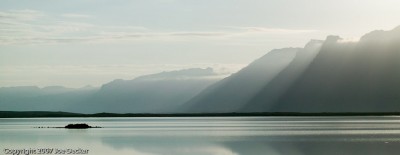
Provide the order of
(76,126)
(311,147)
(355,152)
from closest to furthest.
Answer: (355,152) → (311,147) → (76,126)

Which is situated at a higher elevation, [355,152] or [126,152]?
[126,152]

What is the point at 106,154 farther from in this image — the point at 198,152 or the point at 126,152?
the point at 198,152

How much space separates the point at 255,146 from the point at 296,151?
8.38 meters

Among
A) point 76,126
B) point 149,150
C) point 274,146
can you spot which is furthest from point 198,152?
point 76,126

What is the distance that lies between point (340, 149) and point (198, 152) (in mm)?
12411

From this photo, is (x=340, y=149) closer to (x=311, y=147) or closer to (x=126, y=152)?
(x=311, y=147)

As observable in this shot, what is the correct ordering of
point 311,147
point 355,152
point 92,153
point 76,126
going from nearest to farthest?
point 355,152 → point 92,153 → point 311,147 → point 76,126

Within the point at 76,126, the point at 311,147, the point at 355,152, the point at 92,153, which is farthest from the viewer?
the point at 76,126

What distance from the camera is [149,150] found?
66.0 m

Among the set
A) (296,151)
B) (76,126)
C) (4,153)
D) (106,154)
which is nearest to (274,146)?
(296,151)

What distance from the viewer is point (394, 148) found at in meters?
62.7

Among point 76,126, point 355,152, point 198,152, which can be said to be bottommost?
point 355,152

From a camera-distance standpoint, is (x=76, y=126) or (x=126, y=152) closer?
(x=126, y=152)

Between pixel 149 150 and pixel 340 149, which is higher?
pixel 149 150
